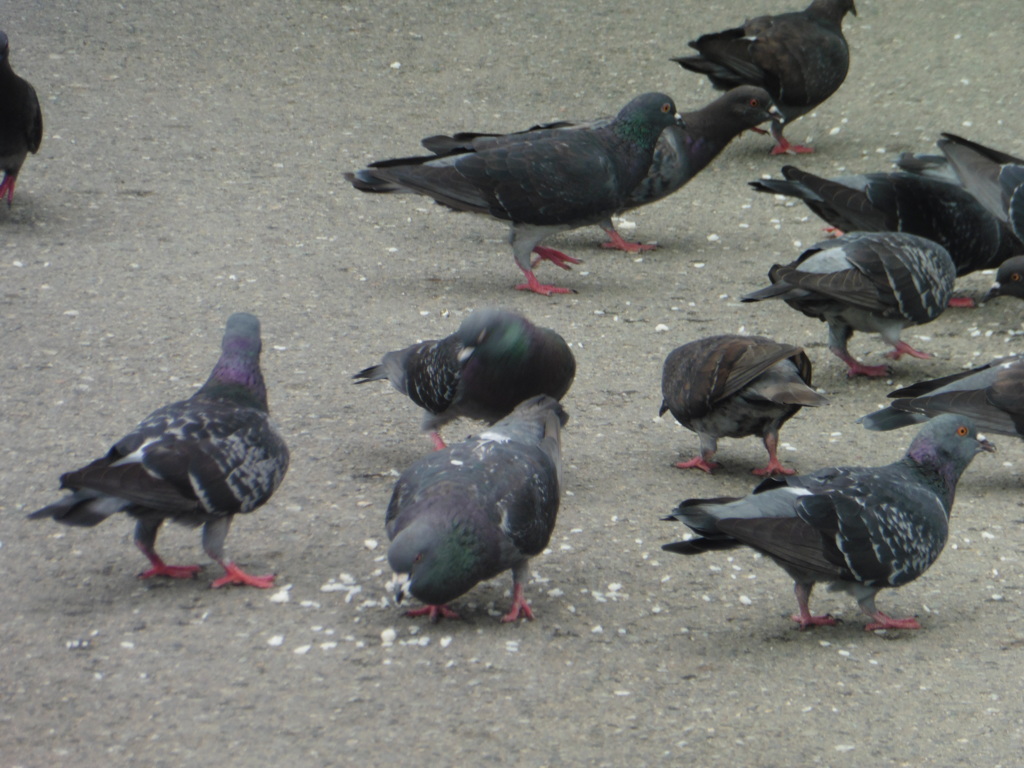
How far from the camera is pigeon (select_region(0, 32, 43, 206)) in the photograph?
7742mm

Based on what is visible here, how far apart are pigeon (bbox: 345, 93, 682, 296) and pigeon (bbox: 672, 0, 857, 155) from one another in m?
2.22

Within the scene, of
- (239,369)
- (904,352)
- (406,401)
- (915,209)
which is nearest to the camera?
(239,369)

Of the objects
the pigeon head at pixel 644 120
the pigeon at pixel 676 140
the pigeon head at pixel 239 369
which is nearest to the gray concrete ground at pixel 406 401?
the pigeon at pixel 676 140

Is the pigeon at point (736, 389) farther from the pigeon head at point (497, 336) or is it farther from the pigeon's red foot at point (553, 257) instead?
the pigeon's red foot at point (553, 257)

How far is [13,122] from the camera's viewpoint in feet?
25.5

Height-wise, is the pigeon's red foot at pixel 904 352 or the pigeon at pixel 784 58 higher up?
the pigeon at pixel 784 58

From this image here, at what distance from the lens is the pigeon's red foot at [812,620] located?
13.3 feet

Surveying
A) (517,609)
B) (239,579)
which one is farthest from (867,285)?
(239,579)

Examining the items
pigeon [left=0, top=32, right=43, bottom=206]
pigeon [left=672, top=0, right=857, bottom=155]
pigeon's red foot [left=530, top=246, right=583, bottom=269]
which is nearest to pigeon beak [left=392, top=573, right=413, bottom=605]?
pigeon's red foot [left=530, top=246, right=583, bottom=269]

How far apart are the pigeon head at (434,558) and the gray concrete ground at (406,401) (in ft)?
0.71

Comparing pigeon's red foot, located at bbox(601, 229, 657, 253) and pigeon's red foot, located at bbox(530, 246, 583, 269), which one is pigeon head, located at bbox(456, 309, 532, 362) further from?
pigeon's red foot, located at bbox(601, 229, 657, 253)

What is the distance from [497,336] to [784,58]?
5448mm

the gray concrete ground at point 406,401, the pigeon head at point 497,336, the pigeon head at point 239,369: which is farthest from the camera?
the pigeon head at point 497,336

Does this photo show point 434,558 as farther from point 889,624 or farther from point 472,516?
point 889,624
